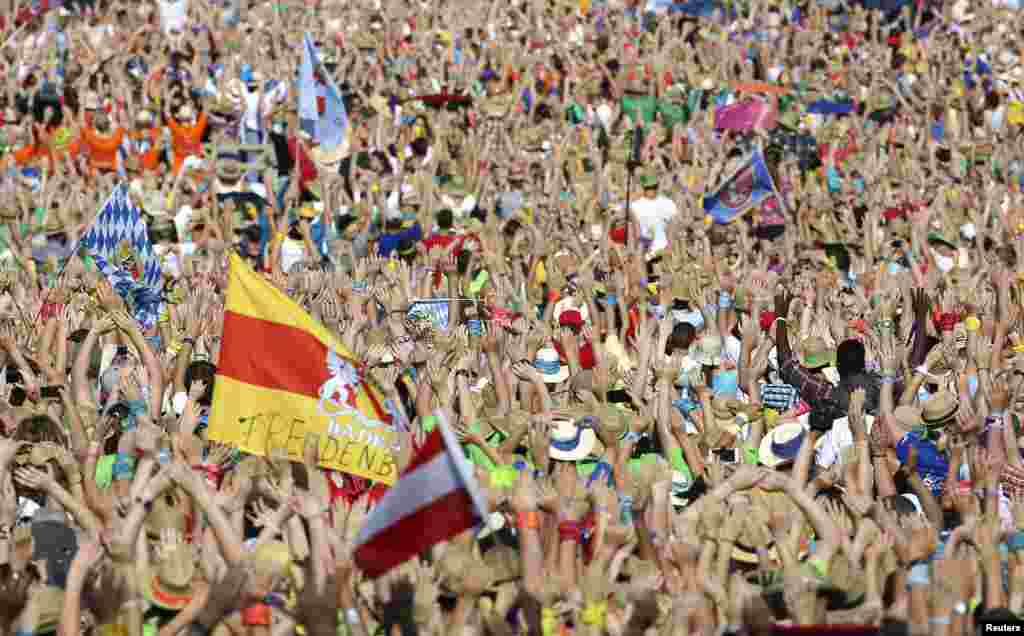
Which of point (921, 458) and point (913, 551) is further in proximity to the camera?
point (921, 458)

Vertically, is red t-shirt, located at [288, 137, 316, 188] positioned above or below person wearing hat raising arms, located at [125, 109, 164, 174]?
above

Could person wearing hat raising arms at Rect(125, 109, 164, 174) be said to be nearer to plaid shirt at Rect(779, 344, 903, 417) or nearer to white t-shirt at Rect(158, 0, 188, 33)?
white t-shirt at Rect(158, 0, 188, 33)

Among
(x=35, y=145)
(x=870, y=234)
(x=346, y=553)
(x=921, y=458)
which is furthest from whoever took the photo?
(x=35, y=145)

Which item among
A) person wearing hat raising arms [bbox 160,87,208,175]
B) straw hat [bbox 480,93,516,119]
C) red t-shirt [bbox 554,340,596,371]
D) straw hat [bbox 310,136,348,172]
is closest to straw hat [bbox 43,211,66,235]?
person wearing hat raising arms [bbox 160,87,208,175]

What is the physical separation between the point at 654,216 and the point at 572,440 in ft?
20.7

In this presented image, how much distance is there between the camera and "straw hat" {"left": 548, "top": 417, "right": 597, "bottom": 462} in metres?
6.54

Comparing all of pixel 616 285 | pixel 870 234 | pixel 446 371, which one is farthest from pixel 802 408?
pixel 870 234

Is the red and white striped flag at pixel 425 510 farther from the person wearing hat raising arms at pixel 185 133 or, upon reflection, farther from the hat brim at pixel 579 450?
the person wearing hat raising arms at pixel 185 133

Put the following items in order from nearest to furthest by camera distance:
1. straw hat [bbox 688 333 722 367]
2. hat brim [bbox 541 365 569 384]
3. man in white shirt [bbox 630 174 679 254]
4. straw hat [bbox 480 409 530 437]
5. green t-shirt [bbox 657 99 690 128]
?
straw hat [bbox 480 409 530 437]
hat brim [bbox 541 365 569 384]
straw hat [bbox 688 333 722 367]
man in white shirt [bbox 630 174 679 254]
green t-shirt [bbox 657 99 690 128]

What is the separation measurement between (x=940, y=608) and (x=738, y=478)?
1136 mm

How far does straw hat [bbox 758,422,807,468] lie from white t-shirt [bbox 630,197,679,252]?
575 cm

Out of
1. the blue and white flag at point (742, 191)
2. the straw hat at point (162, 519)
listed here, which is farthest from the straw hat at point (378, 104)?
the straw hat at point (162, 519)

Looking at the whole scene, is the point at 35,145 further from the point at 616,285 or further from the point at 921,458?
the point at 921,458

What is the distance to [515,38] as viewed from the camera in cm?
2050
